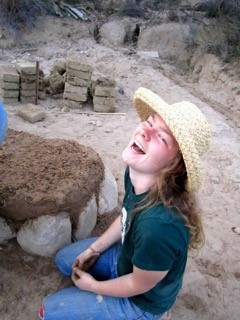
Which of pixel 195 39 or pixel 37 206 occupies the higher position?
pixel 195 39

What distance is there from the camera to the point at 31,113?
500 cm

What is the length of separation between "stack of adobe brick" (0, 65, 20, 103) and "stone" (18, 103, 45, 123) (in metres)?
0.49

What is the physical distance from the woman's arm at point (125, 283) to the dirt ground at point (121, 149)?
55 centimetres

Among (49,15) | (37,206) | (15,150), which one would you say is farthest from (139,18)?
(37,206)

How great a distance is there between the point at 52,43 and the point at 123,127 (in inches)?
160

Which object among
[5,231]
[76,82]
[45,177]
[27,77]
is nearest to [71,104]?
[76,82]

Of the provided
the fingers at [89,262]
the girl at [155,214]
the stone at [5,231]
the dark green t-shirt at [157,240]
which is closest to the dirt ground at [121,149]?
the stone at [5,231]

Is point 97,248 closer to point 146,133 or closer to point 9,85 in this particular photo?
point 146,133

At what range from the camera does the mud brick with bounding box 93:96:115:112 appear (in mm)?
5578

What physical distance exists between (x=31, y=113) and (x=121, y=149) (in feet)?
4.61

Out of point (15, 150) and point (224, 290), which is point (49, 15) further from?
point (224, 290)

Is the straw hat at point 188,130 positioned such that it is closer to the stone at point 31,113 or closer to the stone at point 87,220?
the stone at point 87,220

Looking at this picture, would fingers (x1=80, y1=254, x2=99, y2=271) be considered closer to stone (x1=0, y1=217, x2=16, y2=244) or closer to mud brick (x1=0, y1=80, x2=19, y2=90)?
stone (x1=0, y1=217, x2=16, y2=244)

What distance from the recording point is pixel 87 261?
7.53 feet
